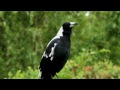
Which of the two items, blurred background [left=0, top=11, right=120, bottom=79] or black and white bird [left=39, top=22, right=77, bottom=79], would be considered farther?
blurred background [left=0, top=11, right=120, bottom=79]

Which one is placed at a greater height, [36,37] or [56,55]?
[56,55]

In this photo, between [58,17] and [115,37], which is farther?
[58,17]

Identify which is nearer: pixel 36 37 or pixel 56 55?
pixel 56 55

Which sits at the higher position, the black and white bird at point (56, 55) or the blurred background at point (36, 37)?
the black and white bird at point (56, 55)

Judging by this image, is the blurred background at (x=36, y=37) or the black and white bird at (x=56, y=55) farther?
the blurred background at (x=36, y=37)

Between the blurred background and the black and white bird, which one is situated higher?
the black and white bird
